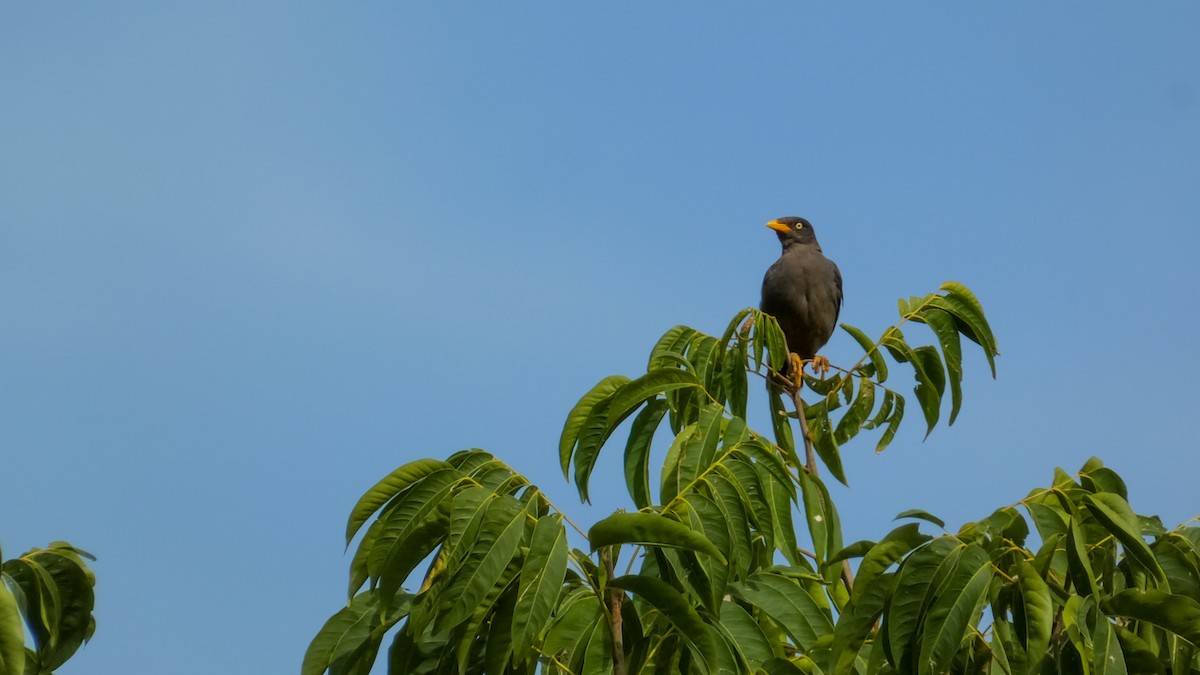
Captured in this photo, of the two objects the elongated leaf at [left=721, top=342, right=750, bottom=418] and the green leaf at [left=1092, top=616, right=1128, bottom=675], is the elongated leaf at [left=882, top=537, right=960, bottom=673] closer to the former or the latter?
the green leaf at [left=1092, top=616, right=1128, bottom=675]

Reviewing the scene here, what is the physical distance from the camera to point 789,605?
3.35m

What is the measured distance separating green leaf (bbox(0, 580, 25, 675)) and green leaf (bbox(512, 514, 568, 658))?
0.90 metres

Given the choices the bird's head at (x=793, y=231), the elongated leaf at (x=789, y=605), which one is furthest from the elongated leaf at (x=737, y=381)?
the bird's head at (x=793, y=231)

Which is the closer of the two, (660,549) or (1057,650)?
(1057,650)

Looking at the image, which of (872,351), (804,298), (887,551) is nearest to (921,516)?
(887,551)

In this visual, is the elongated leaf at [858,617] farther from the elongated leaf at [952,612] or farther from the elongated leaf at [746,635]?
the elongated leaf at [746,635]

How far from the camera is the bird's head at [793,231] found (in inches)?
333

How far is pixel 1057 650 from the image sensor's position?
266 cm

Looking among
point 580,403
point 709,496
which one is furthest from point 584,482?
point 709,496

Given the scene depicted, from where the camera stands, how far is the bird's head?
847cm

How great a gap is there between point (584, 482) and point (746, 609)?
0.52m

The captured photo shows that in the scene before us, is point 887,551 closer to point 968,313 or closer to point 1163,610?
point 1163,610

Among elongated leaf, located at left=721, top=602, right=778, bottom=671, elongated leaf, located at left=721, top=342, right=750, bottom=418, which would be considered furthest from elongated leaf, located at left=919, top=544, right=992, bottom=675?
elongated leaf, located at left=721, top=342, right=750, bottom=418

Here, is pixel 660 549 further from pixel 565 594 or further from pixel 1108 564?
pixel 1108 564
